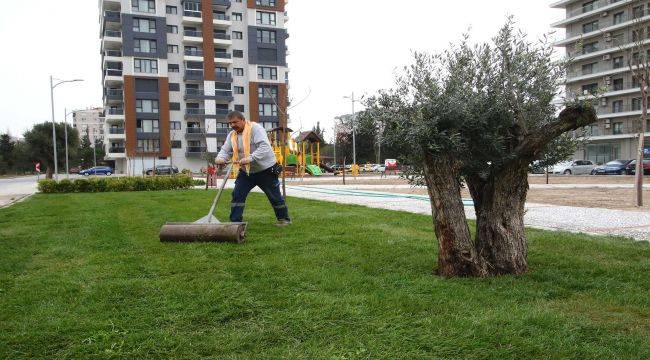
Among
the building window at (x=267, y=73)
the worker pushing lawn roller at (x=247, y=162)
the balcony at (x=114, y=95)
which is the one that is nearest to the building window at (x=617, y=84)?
the building window at (x=267, y=73)

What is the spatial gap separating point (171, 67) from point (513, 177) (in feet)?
198

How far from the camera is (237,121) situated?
6.54 metres

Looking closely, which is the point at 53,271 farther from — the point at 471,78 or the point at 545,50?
the point at 545,50

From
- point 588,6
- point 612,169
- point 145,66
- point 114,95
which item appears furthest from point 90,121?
point 612,169

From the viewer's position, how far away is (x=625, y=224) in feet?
24.3

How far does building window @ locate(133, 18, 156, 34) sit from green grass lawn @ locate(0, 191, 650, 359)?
56.1 meters

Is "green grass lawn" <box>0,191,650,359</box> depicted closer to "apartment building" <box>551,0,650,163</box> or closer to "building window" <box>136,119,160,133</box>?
"apartment building" <box>551,0,650,163</box>

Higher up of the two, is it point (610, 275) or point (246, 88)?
point (246, 88)

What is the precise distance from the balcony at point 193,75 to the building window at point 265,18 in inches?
388

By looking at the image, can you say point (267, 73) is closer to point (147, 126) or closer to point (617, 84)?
point (147, 126)

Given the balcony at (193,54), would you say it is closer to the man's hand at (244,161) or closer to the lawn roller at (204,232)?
the man's hand at (244,161)

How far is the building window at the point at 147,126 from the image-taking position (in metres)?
57.0

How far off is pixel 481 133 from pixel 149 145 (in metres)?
58.1

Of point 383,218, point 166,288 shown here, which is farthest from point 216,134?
point 166,288
